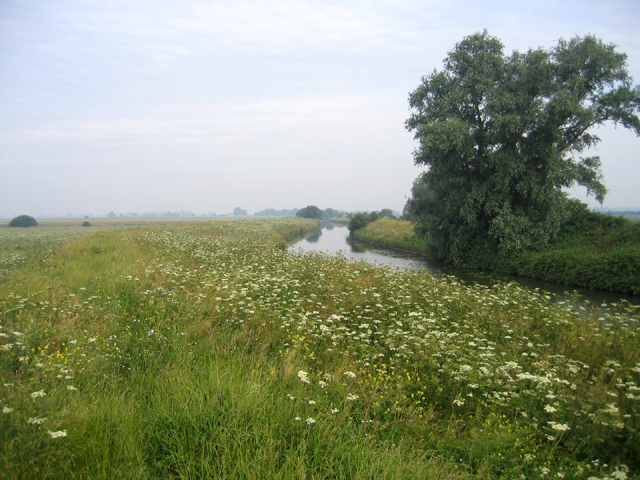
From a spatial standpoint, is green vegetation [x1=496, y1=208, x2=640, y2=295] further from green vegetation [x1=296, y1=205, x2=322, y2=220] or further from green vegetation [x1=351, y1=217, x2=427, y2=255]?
green vegetation [x1=296, y1=205, x2=322, y2=220]

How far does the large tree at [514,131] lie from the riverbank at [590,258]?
1.02 m

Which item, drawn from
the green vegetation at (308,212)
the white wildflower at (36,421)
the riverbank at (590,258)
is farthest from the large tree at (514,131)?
the green vegetation at (308,212)

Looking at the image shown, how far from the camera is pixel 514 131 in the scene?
63.6ft

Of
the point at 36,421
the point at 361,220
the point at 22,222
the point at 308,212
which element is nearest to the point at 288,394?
the point at 36,421

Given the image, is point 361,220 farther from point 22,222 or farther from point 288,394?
point 22,222

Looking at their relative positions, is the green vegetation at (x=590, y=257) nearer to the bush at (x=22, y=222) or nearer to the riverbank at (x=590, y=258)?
the riverbank at (x=590, y=258)

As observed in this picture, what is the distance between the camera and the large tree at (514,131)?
764 inches

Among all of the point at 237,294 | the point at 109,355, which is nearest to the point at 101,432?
the point at 109,355

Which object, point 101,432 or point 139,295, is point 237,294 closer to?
point 139,295

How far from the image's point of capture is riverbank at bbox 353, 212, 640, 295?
1609 cm

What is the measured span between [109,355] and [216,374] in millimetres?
1646

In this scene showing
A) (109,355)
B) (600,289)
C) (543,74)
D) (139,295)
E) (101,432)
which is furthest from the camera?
(543,74)

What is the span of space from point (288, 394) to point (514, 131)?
19788 mm

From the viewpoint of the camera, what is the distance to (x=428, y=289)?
10055 mm
